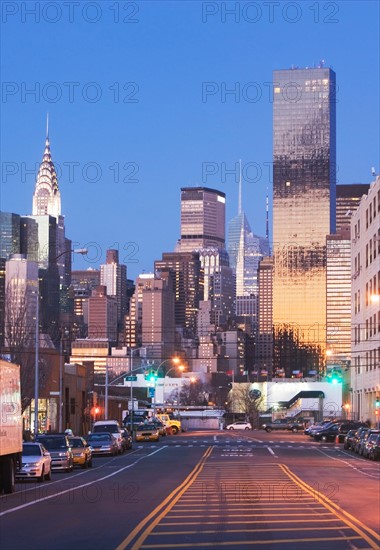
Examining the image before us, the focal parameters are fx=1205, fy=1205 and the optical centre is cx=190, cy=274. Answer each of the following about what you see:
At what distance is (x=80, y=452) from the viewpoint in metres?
48.1

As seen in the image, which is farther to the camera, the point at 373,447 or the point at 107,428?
the point at 107,428

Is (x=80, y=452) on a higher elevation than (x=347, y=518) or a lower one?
higher

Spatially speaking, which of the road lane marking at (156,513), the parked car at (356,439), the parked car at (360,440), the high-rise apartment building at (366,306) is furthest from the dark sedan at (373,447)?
the high-rise apartment building at (366,306)

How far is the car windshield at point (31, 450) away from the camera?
3891 cm

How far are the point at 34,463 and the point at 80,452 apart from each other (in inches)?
396

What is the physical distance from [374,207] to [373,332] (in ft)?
36.4

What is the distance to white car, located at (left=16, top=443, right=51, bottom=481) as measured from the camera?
38.0 meters

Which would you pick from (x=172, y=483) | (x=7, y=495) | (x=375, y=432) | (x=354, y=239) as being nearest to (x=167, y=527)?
(x=7, y=495)

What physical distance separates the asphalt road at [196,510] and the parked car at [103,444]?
15.8 meters

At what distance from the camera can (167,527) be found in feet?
73.5

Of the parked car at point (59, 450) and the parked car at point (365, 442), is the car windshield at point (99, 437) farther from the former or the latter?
the parked car at point (59, 450)

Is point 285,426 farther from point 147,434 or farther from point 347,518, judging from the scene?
point 347,518

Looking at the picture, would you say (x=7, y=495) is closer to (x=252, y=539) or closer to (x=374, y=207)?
(x=252, y=539)

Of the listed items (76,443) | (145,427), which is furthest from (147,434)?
(76,443)
